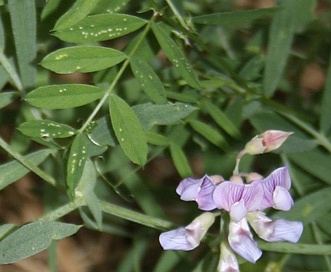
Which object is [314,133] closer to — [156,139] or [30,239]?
[156,139]

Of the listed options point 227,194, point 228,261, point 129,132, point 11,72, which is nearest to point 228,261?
point 228,261

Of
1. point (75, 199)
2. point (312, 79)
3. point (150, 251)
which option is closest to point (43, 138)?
point (75, 199)

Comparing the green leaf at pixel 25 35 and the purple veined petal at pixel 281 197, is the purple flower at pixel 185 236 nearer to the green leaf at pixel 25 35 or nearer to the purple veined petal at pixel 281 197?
the purple veined petal at pixel 281 197

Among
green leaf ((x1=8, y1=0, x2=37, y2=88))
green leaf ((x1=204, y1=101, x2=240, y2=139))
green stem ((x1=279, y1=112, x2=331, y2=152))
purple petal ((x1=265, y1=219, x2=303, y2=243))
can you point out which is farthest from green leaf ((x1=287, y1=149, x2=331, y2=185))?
green leaf ((x1=8, y1=0, x2=37, y2=88))

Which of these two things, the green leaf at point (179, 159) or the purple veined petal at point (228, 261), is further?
the green leaf at point (179, 159)

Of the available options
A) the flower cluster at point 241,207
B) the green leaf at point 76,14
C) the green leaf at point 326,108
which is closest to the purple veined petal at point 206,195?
the flower cluster at point 241,207

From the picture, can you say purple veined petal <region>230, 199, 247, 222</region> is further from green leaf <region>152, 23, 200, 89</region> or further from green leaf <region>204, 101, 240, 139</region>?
green leaf <region>204, 101, 240, 139</region>

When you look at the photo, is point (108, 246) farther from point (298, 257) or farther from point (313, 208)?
point (313, 208)
